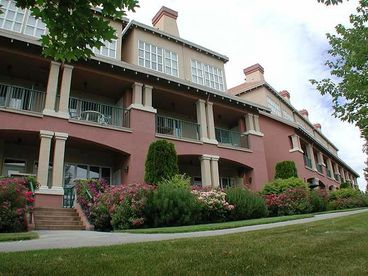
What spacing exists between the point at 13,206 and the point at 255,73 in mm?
24931

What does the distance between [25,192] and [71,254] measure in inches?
265

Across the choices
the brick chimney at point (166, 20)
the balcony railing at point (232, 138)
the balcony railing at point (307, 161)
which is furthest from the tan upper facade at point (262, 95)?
the brick chimney at point (166, 20)

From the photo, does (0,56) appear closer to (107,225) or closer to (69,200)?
(69,200)

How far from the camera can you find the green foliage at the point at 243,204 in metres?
14.2

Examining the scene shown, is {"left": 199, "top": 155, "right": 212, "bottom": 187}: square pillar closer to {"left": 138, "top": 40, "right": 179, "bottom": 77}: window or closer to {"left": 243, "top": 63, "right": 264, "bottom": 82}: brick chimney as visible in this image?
{"left": 138, "top": 40, "right": 179, "bottom": 77}: window

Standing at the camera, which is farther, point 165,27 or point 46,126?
point 165,27

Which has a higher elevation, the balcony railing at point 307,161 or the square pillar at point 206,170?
the balcony railing at point 307,161

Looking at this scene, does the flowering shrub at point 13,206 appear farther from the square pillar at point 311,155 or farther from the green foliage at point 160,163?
the square pillar at point 311,155

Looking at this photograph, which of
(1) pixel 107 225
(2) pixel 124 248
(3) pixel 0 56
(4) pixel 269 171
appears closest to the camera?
(2) pixel 124 248

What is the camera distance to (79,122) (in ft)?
50.3

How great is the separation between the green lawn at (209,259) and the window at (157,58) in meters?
15.5

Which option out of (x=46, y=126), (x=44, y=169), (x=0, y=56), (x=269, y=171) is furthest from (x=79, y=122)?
(x=269, y=171)

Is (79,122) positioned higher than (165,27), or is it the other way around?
(165,27)

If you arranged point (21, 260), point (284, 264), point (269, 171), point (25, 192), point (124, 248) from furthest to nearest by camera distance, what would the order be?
point (269, 171) → point (25, 192) → point (124, 248) → point (21, 260) → point (284, 264)
